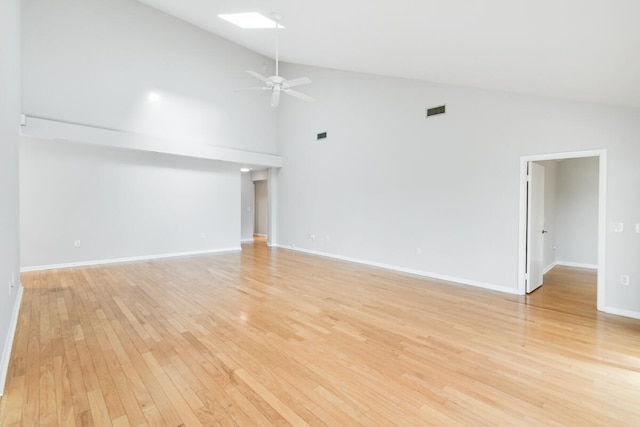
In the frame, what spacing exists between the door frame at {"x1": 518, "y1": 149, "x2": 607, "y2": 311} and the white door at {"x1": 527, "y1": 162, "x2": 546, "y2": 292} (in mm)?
76

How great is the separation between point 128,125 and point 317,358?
6.36 meters

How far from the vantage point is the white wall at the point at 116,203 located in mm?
5559

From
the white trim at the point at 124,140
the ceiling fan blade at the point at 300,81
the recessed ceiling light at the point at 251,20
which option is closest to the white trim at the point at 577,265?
the ceiling fan blade at the point at 300,81

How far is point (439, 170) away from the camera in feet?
17.1

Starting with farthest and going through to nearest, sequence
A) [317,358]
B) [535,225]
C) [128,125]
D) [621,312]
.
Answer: [128,125]
[535,225]
[621,312]
[317,358]

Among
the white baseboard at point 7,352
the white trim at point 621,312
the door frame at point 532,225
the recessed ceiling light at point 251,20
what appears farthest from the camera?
the recessed ceiling light at point 251,20

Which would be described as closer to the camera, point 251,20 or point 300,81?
point 300,81

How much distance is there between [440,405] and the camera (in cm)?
193

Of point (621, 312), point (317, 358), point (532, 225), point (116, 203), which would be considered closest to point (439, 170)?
point (532, 225)

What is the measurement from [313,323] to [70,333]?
249cm

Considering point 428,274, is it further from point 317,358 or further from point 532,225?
point 317,358

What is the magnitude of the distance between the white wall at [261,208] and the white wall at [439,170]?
13.2 feet

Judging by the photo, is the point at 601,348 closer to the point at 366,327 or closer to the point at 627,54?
the point at 366,327

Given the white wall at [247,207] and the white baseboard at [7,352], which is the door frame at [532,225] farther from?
the white wall at [247,207]
